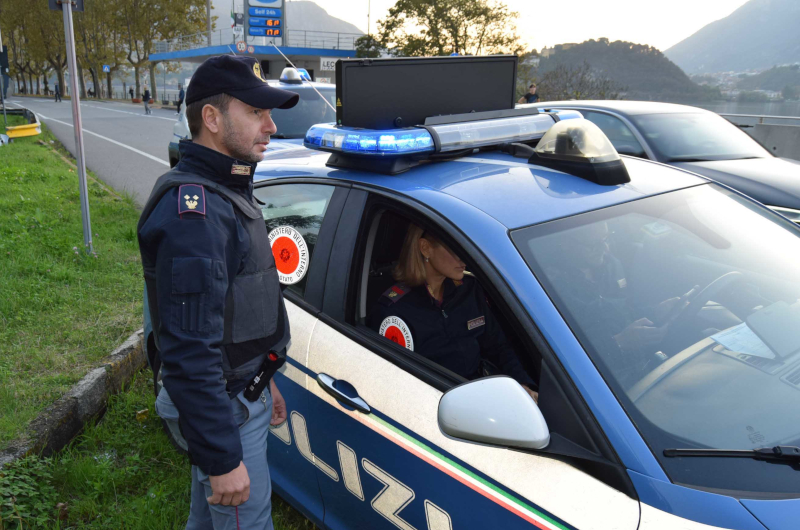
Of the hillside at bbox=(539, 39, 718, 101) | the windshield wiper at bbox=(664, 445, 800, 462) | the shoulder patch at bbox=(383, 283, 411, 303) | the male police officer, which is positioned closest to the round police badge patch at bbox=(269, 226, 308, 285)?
the shoulder patch at bbox=(383, 283, 411, 303)

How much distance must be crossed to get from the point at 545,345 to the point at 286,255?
3.87 feet

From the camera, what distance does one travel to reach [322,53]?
39.8 meters

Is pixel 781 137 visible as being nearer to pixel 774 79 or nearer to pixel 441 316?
pixel 774 79

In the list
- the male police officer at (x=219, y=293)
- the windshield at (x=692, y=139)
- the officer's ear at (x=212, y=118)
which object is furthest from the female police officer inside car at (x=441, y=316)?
the windshield at (x=692, y=139)

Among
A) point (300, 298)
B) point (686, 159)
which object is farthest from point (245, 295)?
point (686, 159)

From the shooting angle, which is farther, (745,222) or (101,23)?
(101,23)

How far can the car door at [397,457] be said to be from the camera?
1.40 meters

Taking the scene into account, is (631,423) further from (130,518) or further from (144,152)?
(144,152)

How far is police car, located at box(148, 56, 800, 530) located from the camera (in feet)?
4.41

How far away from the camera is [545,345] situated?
4.76 ft

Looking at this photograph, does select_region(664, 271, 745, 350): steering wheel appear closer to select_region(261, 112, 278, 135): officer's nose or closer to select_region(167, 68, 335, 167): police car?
select_region(261, 112, 278, 135): officer's nose

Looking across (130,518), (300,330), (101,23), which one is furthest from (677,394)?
(101,23)

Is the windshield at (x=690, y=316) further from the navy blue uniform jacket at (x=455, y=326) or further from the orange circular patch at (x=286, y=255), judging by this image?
the orange circular patch at (x=286, y=255)

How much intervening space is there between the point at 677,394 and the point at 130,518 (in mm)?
2127
